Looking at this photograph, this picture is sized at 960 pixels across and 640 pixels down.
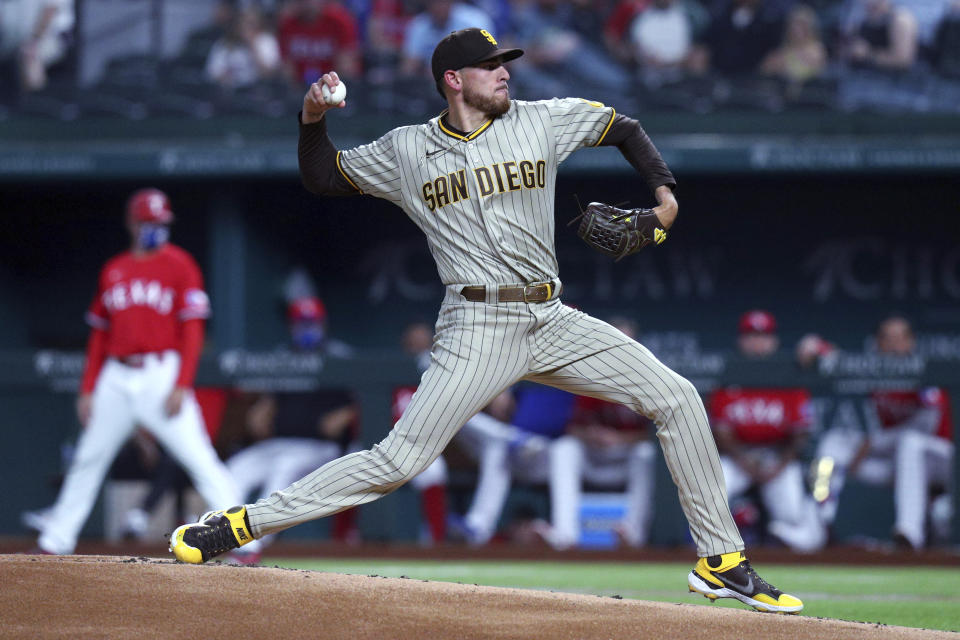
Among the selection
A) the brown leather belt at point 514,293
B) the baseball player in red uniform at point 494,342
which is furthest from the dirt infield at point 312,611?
A: the brown leather belt at point 514,293

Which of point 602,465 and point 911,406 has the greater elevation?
point 911,406

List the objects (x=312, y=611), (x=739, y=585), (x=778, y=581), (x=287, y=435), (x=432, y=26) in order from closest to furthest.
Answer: (x=312, y=611)
(x=739, y=585)
(x=778, y=581)
(x=287, y=435)
(x=432, y=26)

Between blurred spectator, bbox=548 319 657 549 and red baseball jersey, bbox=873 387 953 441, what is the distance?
4.90ft

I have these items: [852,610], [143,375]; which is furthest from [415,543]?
[852,610]

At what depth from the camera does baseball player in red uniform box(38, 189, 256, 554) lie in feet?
22.6

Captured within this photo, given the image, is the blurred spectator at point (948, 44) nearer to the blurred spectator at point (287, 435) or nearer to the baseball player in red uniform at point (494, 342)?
the blurred spectator at point (287, 435)

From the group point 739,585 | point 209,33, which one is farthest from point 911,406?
point 209,33

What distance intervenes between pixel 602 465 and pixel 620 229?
4726 mm

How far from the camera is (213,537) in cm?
417

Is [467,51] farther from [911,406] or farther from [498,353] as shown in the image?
[911,406]

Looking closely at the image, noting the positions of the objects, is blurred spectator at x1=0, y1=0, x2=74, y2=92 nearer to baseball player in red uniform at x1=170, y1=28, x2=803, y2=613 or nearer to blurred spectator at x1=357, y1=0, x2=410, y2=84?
blurred spectator at x1=357, y1=0, x2=410, y2=84

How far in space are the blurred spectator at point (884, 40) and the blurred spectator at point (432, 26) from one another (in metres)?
2.82

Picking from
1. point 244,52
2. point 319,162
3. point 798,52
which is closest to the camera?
point 319,162

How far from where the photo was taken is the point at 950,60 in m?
10.7
